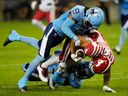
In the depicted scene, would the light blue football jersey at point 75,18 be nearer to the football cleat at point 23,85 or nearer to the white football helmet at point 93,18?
the white football helmet at point 93,18

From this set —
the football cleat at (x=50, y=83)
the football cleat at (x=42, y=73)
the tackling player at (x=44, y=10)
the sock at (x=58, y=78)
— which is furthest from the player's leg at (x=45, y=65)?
the tackling player at (x=44, y=10)

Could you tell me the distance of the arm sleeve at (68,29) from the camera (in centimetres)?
1082

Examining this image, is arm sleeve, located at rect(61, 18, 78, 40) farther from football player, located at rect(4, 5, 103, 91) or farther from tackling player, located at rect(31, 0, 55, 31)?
tackling player, located at rect(31, 0, 55, 31)

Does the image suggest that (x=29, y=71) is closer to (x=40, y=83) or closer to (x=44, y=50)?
(x=44, y=50)

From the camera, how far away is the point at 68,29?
10836 mm

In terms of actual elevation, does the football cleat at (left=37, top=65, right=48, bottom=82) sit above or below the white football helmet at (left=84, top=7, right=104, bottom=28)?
below

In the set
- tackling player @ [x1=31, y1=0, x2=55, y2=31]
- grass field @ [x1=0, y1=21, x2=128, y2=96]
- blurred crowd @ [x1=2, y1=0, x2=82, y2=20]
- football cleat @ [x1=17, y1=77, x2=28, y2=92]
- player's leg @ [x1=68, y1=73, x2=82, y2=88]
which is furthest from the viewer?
blurred crowd @ [x1=2, y1=0, x2=82, y2=20]

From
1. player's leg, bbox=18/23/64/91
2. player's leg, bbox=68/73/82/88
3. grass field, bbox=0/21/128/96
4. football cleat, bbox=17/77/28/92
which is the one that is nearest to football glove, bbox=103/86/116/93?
grass field, bbox=0/21/128/96

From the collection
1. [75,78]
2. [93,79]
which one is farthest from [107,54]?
[93,79]

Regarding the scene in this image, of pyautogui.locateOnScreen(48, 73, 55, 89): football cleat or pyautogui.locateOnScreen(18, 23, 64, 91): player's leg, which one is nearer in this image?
pyautogui.locateOnScreen(18, 23, 64, 91): player's leg

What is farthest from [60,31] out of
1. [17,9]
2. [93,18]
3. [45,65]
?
[17,9]

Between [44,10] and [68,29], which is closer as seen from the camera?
[68,29]

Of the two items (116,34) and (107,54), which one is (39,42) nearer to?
(107,54)

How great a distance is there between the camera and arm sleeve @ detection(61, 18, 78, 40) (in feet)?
35.5
